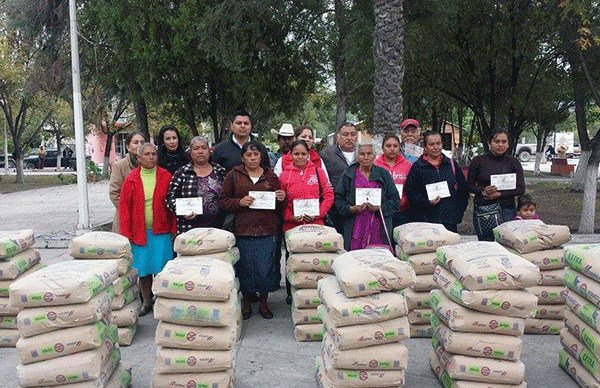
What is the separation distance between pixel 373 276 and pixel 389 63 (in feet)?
20.8

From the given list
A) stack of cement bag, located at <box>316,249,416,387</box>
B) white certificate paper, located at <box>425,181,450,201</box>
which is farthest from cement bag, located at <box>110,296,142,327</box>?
white certificate paper, located at <box>425,181,450,201</box>

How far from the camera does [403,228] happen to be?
224 inches

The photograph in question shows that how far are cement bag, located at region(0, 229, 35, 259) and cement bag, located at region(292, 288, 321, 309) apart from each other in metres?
2.70

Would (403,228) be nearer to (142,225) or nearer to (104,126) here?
(142,225)

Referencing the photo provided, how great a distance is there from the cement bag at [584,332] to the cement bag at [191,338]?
2688mm

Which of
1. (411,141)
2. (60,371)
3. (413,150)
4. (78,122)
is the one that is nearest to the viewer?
(60,371)

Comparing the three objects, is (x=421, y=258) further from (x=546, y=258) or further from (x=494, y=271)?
(x=494, y=271)

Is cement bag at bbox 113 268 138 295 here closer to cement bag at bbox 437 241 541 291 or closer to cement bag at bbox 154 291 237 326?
A: cement bag at bbox 154 291 237 326

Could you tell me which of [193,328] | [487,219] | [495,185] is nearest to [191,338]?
[193,328]

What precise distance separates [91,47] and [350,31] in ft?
20.1

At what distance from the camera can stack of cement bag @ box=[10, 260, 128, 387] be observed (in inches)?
151

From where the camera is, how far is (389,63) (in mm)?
9672

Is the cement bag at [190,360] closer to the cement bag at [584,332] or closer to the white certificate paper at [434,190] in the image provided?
the cement bag at [584,332]

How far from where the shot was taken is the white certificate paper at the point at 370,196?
5.80 meters
